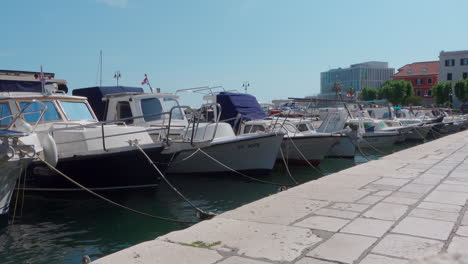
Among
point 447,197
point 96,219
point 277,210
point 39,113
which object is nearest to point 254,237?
point 277,210

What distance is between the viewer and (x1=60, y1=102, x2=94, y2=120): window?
36.9ft

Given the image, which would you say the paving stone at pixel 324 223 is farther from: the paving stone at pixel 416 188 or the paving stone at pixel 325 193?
the paving stone at pixel 416 188

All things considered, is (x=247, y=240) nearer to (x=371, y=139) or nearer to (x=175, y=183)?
(x=175, y=183)

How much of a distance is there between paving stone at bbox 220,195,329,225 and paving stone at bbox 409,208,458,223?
119 cm

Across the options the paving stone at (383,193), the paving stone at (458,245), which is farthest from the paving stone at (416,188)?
the paving stone at (458,245)

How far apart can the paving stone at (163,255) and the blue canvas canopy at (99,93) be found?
423 inches

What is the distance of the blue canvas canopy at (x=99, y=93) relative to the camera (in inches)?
578

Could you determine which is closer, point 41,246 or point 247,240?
point 247,240

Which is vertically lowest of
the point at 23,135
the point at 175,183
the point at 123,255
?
the point at 175,183

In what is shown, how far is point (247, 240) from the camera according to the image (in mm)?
4598

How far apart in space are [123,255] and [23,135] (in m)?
4.55

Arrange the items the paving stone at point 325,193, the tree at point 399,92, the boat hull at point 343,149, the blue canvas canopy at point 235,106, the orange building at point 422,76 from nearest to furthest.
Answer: the paving stone at point 325,193 < the blue canvas canopy at point 235,106 < the boat hull at point 343,149 < the tree at point 399,92 < the orange building at point 422,76

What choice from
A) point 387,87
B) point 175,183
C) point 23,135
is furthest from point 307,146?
point 387,87

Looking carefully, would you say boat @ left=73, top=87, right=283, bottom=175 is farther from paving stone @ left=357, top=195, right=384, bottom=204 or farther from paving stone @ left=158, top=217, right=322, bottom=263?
paving stone @ left=158, top=217, right=322, bottom=263
